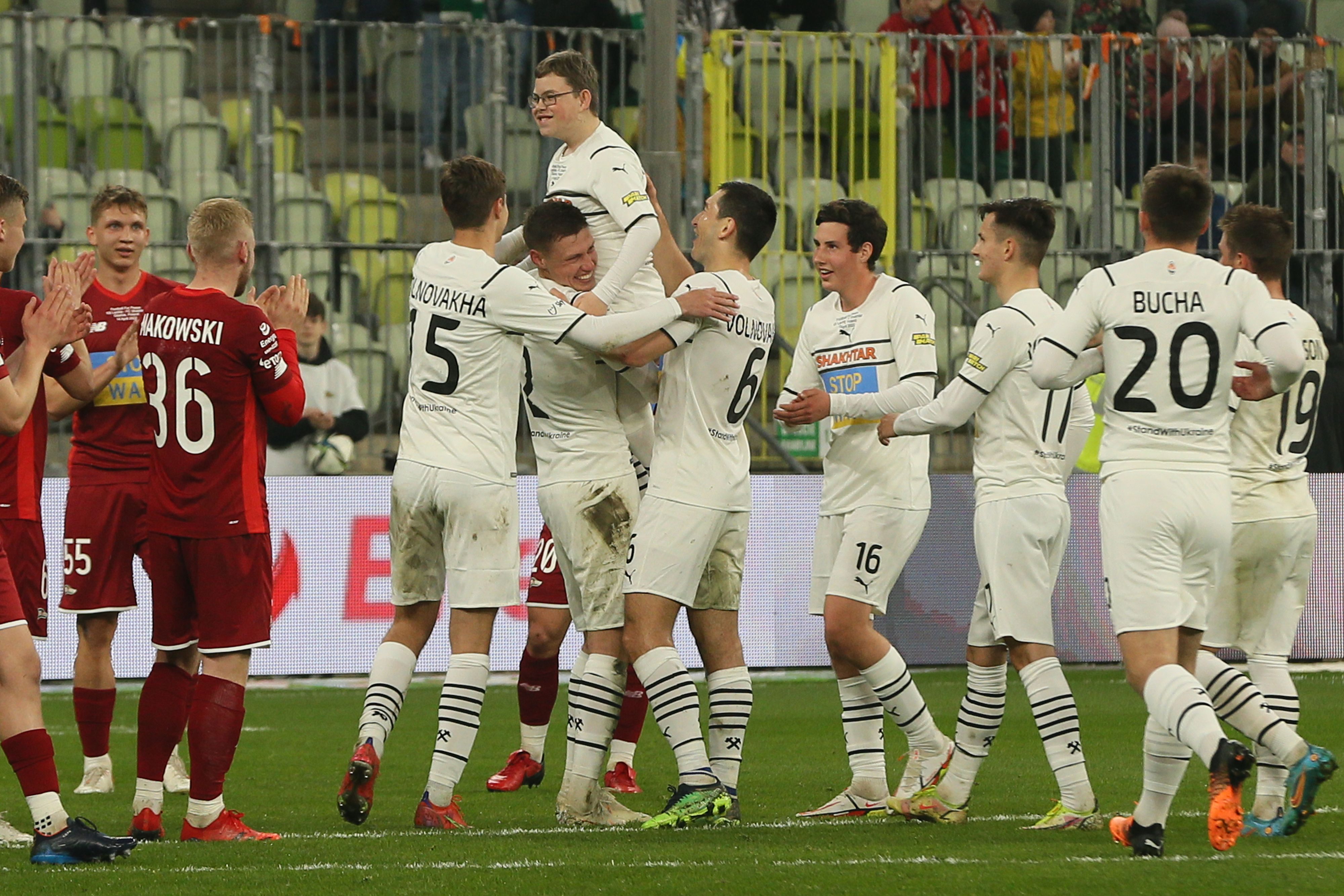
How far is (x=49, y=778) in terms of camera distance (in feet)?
17.9

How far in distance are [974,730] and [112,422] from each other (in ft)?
Result: 12.3

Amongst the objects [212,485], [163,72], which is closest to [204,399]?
[212,485]

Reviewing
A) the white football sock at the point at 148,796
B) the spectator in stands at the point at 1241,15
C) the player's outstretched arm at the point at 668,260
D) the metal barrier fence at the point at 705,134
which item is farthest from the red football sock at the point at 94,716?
the spectator in stands at the point at 1241,15

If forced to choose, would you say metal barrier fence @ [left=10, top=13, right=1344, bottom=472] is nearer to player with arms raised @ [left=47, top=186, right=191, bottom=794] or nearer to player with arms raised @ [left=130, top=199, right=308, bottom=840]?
player with arms raised @ [left=47, top=186, right=191, bottom=794]

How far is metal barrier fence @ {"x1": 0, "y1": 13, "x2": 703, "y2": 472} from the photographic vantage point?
40.8 feet

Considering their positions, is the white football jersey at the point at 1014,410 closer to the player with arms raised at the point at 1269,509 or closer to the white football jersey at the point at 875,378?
the white football jersey at the point at 875,378

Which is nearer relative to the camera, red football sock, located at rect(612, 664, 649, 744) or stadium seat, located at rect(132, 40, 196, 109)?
red football sock, located at rect(612, 664, 649, 744)

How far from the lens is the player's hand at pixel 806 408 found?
21.2 feet

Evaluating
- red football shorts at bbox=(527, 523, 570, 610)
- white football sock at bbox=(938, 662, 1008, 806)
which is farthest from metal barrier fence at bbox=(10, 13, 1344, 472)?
white football sock at bbox=(938, 662, 1008, 806)

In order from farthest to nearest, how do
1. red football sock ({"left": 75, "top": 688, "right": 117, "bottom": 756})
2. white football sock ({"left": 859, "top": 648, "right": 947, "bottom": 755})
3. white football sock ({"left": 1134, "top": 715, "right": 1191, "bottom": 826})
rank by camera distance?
red football sock ({"left": 75, "top": 688, "right": 117, "bottom": 756}), white football sock ({"left": 859, "top": 648, "right": 947, "bottom": 755}), white football sock ({"left": 1134, "top": 715, "right": 1191, "bottom": 826})

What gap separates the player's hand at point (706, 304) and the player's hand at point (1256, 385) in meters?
1.73

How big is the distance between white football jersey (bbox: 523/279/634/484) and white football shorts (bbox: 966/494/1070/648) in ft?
4.42

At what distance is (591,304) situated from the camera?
6625mm

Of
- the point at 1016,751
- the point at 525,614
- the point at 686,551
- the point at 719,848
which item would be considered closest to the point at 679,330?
the point at 686,551
